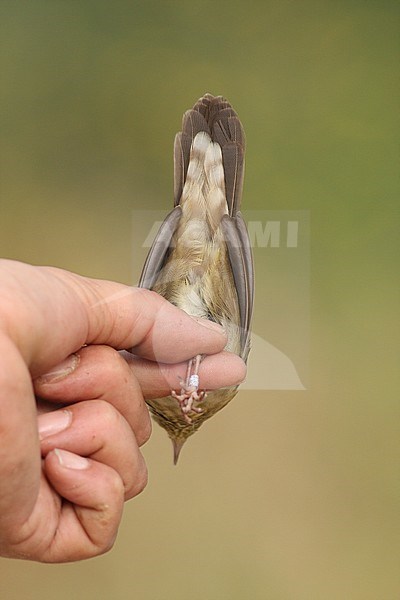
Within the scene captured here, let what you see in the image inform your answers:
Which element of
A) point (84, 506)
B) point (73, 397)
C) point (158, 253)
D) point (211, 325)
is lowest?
point (84, 506)

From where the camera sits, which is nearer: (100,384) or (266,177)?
(100,384)

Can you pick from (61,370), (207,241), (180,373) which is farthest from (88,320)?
(207,241)

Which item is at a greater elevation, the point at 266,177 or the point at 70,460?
the point at 266,177

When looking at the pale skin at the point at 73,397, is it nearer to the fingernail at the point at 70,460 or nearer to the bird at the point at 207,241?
the fingernail at the point at 70,460

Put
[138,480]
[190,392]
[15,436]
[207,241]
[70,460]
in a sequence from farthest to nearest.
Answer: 1. [207,241]
2. [190,392]
3. [138,480]
4. [70,460]
5. [15,436]

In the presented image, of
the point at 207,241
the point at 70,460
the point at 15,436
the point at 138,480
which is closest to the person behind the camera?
the point at 15,436

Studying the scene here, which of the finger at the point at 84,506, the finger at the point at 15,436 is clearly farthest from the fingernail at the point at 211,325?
the finger at the point at 15,436

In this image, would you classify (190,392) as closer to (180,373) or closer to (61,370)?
(180,373)

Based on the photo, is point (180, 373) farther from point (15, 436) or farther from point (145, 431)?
point (15, 436)

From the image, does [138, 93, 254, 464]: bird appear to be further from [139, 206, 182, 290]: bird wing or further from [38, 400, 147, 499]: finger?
[38, 400, 147, 499]: finger
